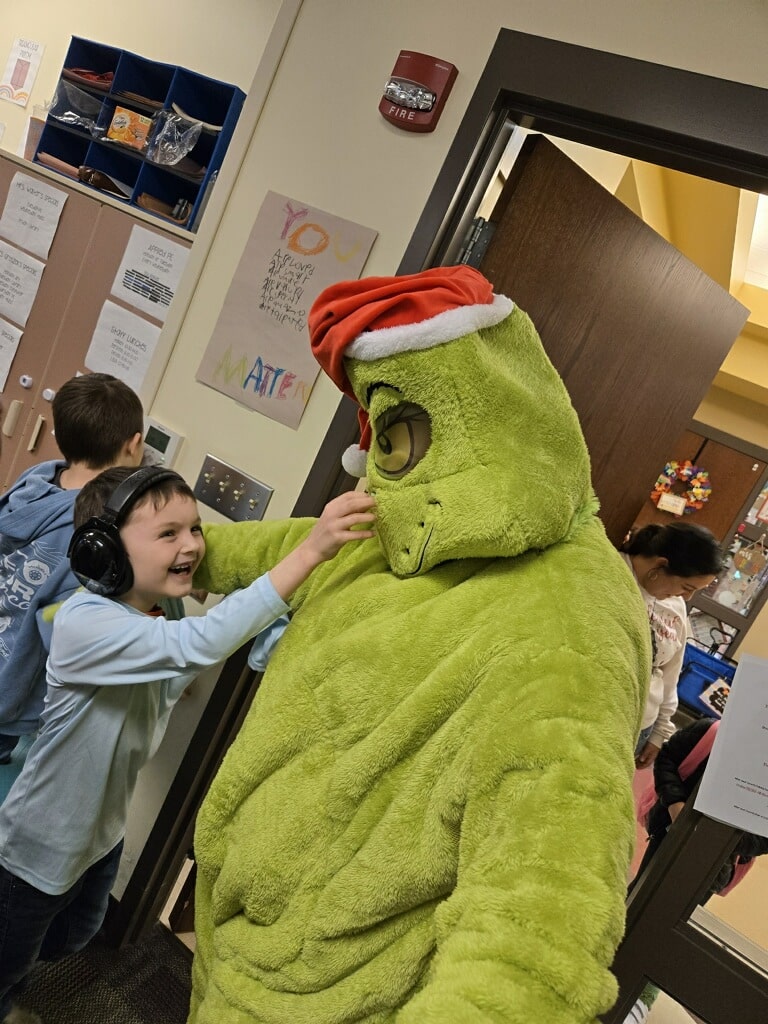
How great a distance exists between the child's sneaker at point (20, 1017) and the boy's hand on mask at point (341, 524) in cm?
139

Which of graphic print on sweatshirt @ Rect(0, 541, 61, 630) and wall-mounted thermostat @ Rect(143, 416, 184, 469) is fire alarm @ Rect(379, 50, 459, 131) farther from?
graphic print on sweatshirt @ Rect(0, 541, 61, 630)

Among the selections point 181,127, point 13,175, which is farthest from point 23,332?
point 181,127

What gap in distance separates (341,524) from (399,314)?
30cm

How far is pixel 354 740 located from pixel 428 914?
0.21 metres

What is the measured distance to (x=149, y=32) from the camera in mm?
4387

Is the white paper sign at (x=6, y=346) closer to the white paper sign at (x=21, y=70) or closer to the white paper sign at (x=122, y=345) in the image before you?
the white paper sign at (x=122, y=345)

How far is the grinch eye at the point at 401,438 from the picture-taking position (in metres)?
0.91

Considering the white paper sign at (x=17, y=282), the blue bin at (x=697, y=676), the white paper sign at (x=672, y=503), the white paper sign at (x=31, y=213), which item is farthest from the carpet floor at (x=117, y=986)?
the white paper sign at (x=672, y=503)

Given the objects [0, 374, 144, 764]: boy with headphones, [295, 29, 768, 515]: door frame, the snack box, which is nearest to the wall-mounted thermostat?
[0, 374, 144, 764]: boy with headphones

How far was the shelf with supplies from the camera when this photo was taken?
3016mm

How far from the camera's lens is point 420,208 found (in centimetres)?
159

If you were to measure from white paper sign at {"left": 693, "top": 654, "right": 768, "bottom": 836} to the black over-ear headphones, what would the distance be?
1048 millimetres

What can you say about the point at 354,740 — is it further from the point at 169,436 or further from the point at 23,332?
the point at 23,332

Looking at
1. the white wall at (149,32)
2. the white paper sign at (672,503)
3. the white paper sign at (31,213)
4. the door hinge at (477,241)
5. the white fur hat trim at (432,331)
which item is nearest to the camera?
the white fur hat trim at (432,331)
